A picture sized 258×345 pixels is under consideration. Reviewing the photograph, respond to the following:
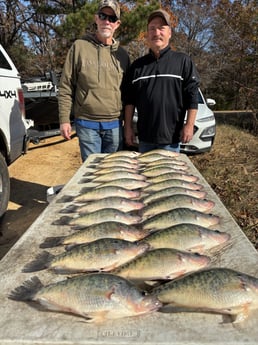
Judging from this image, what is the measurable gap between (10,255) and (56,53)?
19.0 metres

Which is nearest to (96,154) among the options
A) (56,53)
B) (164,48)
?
(164,48)

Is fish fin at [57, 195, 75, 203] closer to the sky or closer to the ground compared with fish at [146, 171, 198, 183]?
closer to the ground

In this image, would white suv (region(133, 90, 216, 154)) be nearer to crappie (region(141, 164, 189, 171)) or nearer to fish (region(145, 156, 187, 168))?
fish (region(145, 156, 187, 168))

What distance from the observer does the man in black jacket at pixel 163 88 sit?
3.66m

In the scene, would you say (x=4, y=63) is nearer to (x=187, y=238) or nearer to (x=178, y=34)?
(x=187, y=238)

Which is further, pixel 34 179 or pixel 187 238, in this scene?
pixel 34 179

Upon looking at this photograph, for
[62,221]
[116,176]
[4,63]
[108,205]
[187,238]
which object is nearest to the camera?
[187,238]

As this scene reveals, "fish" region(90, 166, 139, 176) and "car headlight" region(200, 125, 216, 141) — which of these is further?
"car headlight" region(200, 125, 216, 141)

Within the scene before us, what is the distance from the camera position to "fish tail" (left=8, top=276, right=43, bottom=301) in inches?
58.7

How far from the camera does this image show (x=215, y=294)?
4.61 ft

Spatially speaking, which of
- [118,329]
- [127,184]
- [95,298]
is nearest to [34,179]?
[127,184]

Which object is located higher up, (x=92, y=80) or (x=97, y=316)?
(x=92, y=80)

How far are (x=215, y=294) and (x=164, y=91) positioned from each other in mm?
2650

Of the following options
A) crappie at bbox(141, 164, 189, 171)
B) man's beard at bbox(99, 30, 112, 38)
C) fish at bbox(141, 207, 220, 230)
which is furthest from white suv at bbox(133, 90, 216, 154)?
fish at bbox(141, 207, 220, 230)
